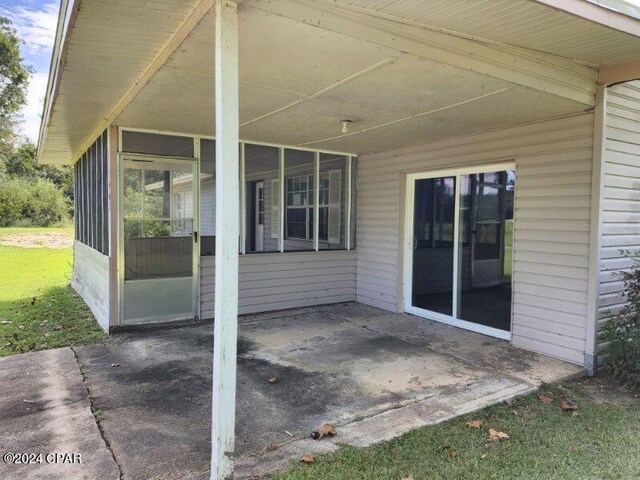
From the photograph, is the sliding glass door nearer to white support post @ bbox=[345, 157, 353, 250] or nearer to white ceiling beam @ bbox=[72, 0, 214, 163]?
white support post @ bbox=[345, 157, 353, 250]

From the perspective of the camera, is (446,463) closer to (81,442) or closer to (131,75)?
(81,442)

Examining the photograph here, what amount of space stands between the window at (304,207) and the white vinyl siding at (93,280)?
254cm

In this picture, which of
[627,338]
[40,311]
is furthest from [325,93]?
[40,311]

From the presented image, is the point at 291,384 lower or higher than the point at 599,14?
lower

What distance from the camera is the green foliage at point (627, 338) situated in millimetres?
3652

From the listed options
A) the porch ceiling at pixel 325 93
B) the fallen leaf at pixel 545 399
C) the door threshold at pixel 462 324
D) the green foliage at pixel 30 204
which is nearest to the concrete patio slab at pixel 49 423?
the porch ceiling at pixel 325 93

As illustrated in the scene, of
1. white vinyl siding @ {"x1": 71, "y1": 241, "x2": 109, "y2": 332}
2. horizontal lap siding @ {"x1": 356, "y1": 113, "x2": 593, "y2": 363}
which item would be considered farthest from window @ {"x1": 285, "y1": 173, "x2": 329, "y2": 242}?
white vinyl siding @ {"x1": 71, "y1": 241, "x2": 109, "y2": 332}

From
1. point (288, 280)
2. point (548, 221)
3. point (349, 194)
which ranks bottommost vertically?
point (288, 280)

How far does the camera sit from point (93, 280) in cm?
635

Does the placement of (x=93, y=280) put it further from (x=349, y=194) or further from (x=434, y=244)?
(x=434, y=244)

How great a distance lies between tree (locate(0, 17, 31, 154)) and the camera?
2022cm

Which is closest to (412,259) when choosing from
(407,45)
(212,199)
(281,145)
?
(281,145)

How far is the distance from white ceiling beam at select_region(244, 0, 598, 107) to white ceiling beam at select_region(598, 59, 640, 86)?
73 mm

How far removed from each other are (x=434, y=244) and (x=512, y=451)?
3.58 m
